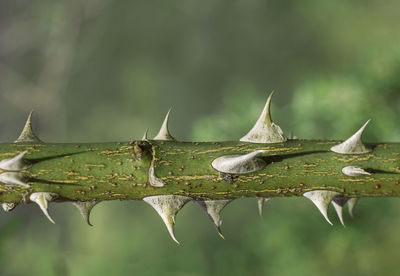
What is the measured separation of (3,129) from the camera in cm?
1039

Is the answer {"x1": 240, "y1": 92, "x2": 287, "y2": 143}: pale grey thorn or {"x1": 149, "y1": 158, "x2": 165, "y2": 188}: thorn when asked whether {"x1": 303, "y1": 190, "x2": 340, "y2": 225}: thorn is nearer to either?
{"x1": 240, "y1": 92, "x2": 287, "y2": 143}: pale grey thorn

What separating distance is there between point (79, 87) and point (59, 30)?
1454 mm

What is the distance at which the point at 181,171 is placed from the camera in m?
1.69

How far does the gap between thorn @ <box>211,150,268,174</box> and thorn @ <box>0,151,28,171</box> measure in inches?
27.8

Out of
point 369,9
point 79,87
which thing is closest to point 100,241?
point 79,87

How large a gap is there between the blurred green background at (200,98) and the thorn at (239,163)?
2576 millimetres

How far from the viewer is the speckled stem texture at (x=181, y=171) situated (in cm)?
168

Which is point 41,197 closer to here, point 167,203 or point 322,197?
point 167,203

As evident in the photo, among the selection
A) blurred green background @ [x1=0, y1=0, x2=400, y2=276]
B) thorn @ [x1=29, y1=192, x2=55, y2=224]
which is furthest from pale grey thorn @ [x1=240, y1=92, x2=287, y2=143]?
blurred green background @ [x1=0, y1=0, x2=400, y2=276]

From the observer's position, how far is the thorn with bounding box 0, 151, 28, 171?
5.13 feet

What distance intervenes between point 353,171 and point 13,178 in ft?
4.18

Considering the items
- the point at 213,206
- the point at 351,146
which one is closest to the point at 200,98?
the point at 213,206

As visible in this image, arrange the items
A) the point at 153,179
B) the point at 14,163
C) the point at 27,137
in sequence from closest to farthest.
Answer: the point at 14,163
the point at 153,179
the point at 27,137

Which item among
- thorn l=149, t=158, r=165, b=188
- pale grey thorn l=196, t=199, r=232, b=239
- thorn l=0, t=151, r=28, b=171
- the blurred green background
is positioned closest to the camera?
thorn l=0, t=151, r=28, b=171
